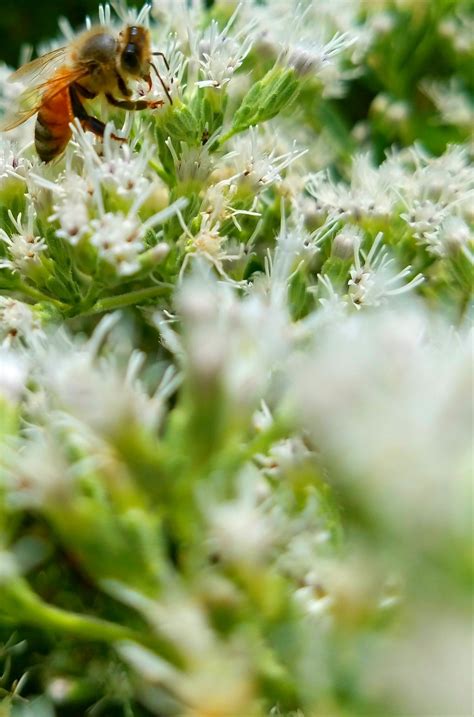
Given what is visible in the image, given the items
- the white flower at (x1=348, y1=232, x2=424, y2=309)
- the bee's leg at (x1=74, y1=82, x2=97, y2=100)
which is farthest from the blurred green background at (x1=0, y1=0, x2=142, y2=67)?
the white flower at (x1=348, y1=232, x2=424, y2=309)

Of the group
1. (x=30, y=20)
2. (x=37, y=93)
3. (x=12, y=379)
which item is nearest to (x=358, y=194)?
(x=37, y=93)

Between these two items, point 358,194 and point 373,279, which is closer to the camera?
point 373,279

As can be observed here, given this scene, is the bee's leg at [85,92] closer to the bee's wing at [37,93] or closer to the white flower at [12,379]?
the bee's wing at [37,93]

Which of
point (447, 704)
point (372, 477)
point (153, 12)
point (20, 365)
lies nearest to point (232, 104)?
point (153, 12)

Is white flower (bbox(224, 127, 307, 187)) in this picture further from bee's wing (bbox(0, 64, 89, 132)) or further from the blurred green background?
the blurred green background

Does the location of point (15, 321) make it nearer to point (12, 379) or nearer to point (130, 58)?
point (12, 379)

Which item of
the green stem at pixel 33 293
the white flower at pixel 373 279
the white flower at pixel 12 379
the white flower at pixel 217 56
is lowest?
the white flower at pixel 373 279

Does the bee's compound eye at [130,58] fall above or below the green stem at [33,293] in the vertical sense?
above

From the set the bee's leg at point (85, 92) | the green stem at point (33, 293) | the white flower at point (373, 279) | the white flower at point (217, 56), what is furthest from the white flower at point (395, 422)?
the bee's leg at point (85, 92)
